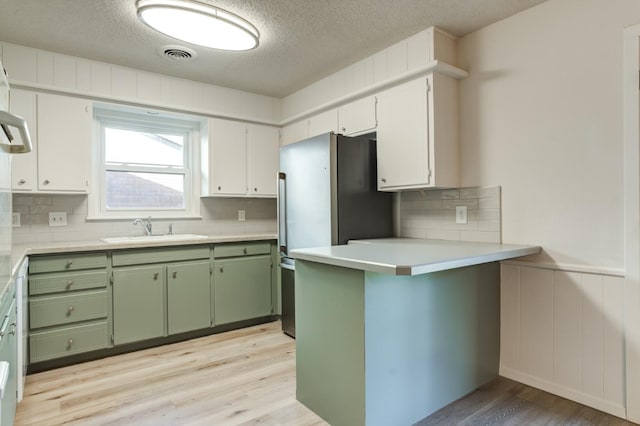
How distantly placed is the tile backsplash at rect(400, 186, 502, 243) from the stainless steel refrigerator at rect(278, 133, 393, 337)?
17cm

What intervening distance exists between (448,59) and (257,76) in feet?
5.57

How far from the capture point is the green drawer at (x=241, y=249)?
3.36 metres

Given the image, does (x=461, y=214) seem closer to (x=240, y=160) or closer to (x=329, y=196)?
(x=329, y=196)

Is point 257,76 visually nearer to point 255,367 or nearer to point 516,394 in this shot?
point 255,367

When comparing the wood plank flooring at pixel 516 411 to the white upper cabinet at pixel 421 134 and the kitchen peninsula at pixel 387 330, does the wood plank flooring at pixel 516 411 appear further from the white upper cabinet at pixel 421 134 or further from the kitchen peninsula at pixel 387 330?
the white upper cabinet at pixel 421 134

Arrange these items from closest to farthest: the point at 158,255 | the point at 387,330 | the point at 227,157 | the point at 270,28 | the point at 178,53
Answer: the point at 387,330, the point at 270,28, the point at 178,53, the point at 158,255, the point at 227,157

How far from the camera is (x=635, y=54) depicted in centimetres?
191

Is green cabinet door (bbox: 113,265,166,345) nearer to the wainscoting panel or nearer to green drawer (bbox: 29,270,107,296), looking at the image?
green drawer (bbox: 29,270,107,296)

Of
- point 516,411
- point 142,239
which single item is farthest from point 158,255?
point 516,411

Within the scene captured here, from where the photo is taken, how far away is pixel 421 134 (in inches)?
102

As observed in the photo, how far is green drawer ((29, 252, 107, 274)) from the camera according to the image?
2564mm

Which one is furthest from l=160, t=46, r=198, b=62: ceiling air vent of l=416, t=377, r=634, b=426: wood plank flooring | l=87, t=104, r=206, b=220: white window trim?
l=416, t=377, r=634, b=426: wood plank flooring

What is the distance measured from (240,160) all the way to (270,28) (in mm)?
1521

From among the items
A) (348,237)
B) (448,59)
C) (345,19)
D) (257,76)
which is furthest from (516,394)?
(257,76)
